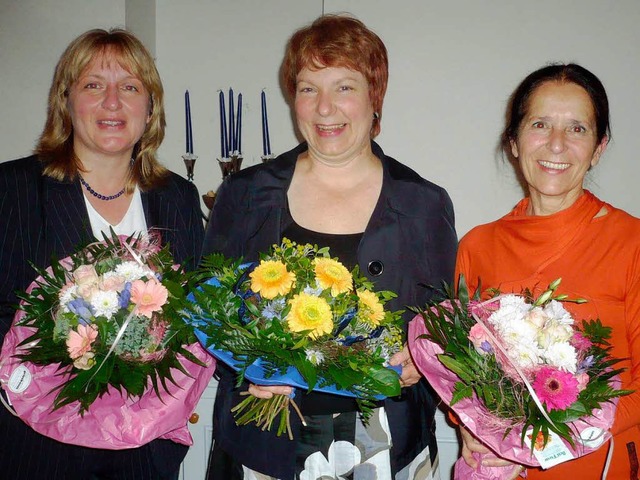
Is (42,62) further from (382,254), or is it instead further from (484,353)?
(484,353)

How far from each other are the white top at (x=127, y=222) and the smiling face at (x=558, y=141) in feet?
4.11

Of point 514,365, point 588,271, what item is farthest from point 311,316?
point 588,271

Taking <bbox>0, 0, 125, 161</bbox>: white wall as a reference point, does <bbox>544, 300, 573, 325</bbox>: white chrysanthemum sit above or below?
below

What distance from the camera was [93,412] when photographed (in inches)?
66.3

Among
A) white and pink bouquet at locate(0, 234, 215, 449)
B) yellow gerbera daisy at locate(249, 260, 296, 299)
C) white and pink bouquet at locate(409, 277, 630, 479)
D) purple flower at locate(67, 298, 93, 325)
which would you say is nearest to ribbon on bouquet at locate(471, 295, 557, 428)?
white and pink bouquet at locate(409, 277, 630, 479)

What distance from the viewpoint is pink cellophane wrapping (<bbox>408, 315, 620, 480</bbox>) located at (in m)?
1.47

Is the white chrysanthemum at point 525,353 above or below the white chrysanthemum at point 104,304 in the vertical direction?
below

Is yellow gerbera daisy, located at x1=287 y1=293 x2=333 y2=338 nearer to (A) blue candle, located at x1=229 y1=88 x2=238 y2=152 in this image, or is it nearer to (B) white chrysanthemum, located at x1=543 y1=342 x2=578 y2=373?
(B) white chrysanthemum, located at x1=543 y1=342 x2=578 y2=373

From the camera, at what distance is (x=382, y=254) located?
1944mm

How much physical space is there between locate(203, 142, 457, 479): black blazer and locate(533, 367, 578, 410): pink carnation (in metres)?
0.58

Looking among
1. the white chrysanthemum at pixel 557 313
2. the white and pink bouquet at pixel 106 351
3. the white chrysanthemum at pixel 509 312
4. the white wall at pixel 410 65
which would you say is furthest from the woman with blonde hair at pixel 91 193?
the white chrysanthemum at pixel 557 313

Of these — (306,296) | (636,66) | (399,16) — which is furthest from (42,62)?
(636,66)

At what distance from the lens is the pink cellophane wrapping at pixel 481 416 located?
1475 millimetres

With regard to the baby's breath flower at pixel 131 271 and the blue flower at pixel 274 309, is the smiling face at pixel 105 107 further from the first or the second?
the blue flower at pixel 274 309
